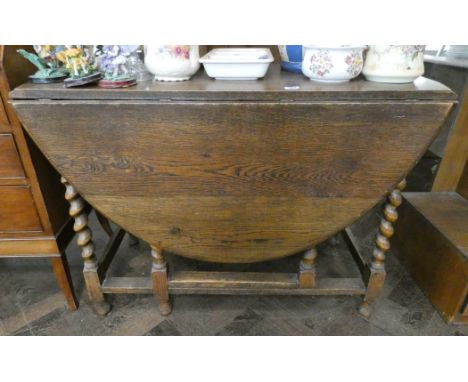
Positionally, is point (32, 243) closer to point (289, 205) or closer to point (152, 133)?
point (152, 133)

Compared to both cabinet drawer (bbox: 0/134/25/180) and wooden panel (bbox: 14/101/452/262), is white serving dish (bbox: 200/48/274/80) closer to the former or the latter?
wooden panel (bbox: 14/101/452/262)

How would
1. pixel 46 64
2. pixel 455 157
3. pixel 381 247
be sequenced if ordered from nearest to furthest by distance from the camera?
pixel 46 64 → pixel 381 247 → pixel 455 157

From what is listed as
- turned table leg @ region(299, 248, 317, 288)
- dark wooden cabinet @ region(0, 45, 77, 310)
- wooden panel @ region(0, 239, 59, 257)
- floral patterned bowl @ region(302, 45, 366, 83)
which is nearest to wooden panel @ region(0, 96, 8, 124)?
dark wooden cabinet @ region(0, 45, 77, 310)

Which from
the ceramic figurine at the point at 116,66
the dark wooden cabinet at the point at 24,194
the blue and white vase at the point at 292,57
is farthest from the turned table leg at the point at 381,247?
the dark wooden cabinet at the point at 24,194

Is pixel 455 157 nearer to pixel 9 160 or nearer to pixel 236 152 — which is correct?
pixel 236 152

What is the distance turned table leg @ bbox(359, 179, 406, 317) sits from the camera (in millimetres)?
988

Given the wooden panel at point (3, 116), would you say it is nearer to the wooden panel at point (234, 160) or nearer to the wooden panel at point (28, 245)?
the wooden panel at point (234, 160)

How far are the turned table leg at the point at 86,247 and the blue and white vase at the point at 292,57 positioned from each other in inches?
29.4

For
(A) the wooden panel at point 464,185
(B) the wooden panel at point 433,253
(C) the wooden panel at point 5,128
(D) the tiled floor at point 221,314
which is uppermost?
(C) the wooden panel at point 5,128

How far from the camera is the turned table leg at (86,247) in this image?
101cm

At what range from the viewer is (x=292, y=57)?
1001mm

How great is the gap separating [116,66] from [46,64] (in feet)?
0.73

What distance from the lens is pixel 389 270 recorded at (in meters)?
1.40

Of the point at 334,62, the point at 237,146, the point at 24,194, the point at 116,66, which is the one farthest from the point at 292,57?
the point at 24,194
